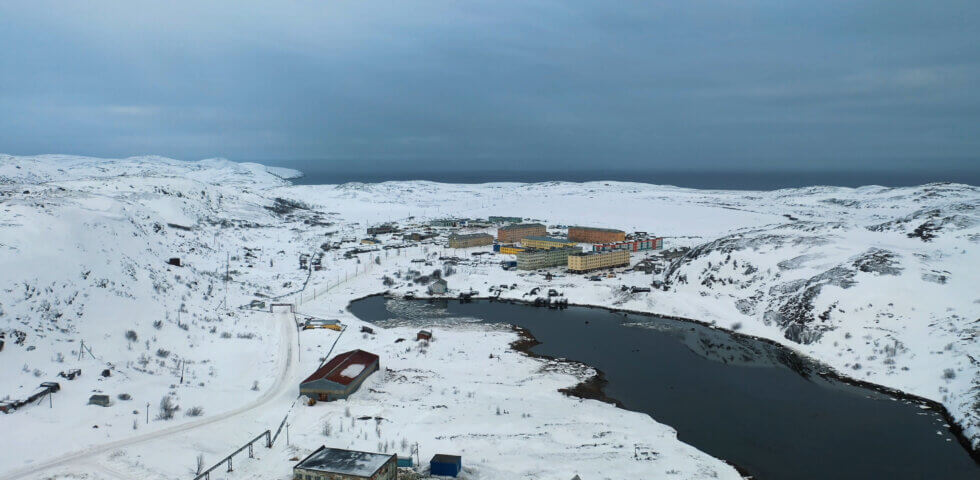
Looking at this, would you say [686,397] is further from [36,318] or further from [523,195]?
[523,195]

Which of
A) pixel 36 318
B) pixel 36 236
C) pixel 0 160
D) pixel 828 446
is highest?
pixel 0 160

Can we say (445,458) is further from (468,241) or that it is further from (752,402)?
(468,241)

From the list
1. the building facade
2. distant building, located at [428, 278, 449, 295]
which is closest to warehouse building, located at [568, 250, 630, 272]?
the building facade

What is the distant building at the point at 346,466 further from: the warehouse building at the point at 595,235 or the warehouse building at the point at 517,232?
the warehouse building at the point at 595,235

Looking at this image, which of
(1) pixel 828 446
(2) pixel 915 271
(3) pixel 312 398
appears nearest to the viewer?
(1) pixel 828 446

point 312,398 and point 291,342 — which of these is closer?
point 312,398

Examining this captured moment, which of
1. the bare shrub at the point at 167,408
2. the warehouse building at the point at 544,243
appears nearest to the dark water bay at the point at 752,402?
the bare shrub at the point at 167,408

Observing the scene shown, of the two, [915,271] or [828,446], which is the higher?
Answer: [915,271]

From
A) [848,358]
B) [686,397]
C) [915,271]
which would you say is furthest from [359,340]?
[915,271]
